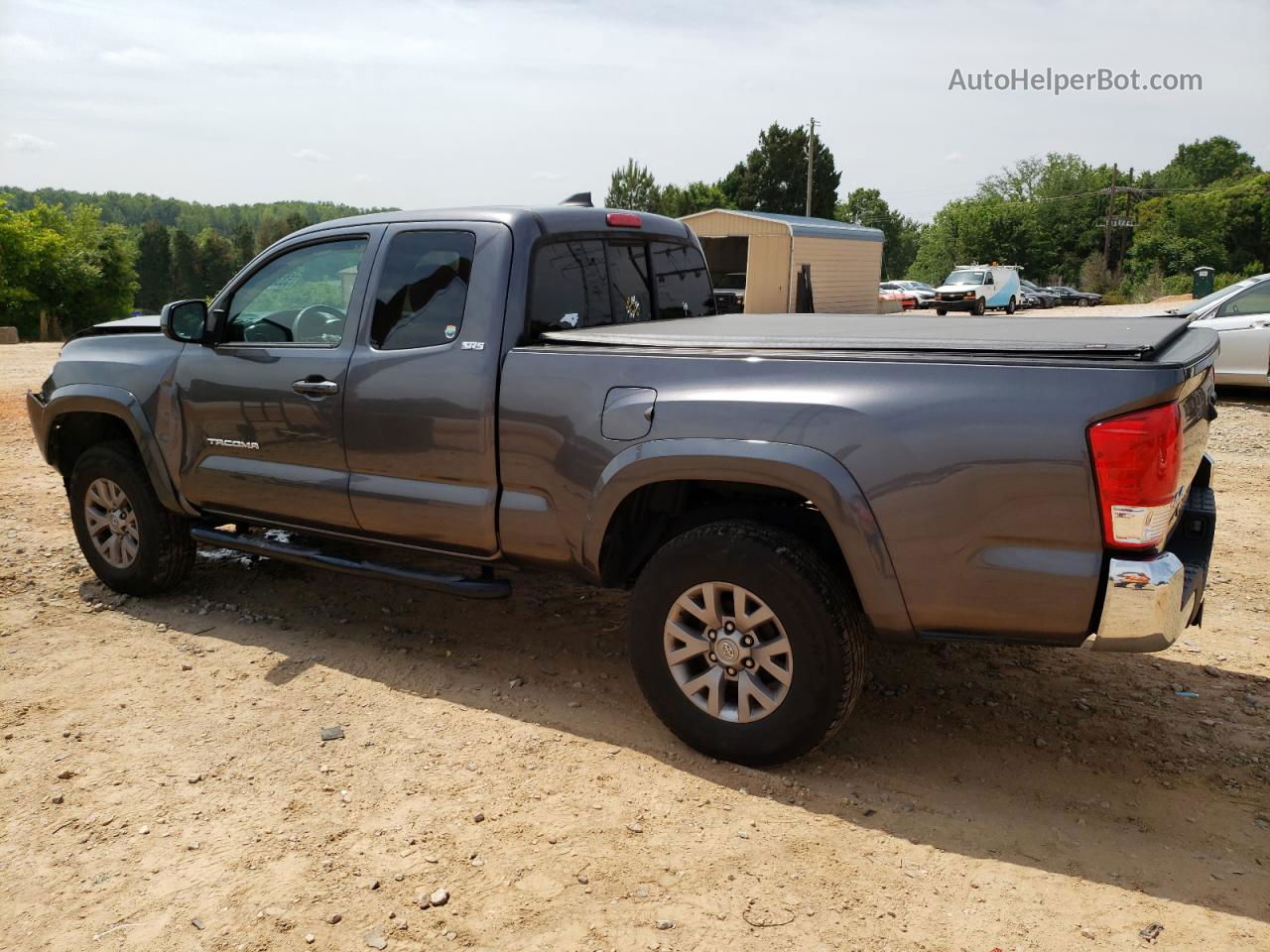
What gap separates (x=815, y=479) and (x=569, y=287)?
1.61 meters

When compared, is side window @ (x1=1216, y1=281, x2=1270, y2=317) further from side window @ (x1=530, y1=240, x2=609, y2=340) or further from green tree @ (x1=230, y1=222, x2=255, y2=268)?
green tree @ (x1=230, y1=222, x2=255, y2=268)

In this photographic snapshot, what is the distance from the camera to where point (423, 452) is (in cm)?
415

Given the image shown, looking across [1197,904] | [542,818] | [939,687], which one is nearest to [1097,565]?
[1197,904]

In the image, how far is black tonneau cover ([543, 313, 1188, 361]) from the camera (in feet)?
9.87

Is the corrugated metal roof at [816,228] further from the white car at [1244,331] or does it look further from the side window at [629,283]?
the side window at [629,283]

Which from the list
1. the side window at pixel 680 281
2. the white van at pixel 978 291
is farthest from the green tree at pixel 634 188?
the side window at pixel 680 281

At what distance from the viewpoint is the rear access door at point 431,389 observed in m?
4.02

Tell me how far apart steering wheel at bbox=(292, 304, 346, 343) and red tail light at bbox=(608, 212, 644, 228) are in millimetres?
1281

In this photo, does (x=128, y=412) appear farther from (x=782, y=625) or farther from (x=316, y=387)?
(x=782, y=625)

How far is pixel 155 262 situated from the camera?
10725 cm

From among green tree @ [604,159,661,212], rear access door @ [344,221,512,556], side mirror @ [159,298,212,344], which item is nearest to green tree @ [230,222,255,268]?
green tree @ [604,159,661,212]

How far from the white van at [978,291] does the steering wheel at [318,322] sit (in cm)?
3311

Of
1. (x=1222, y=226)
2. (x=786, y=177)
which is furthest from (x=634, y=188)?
(x=1222, y=226)

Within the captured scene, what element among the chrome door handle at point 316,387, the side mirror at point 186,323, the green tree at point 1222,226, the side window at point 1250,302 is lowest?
the chrome door handle at point 316,387
